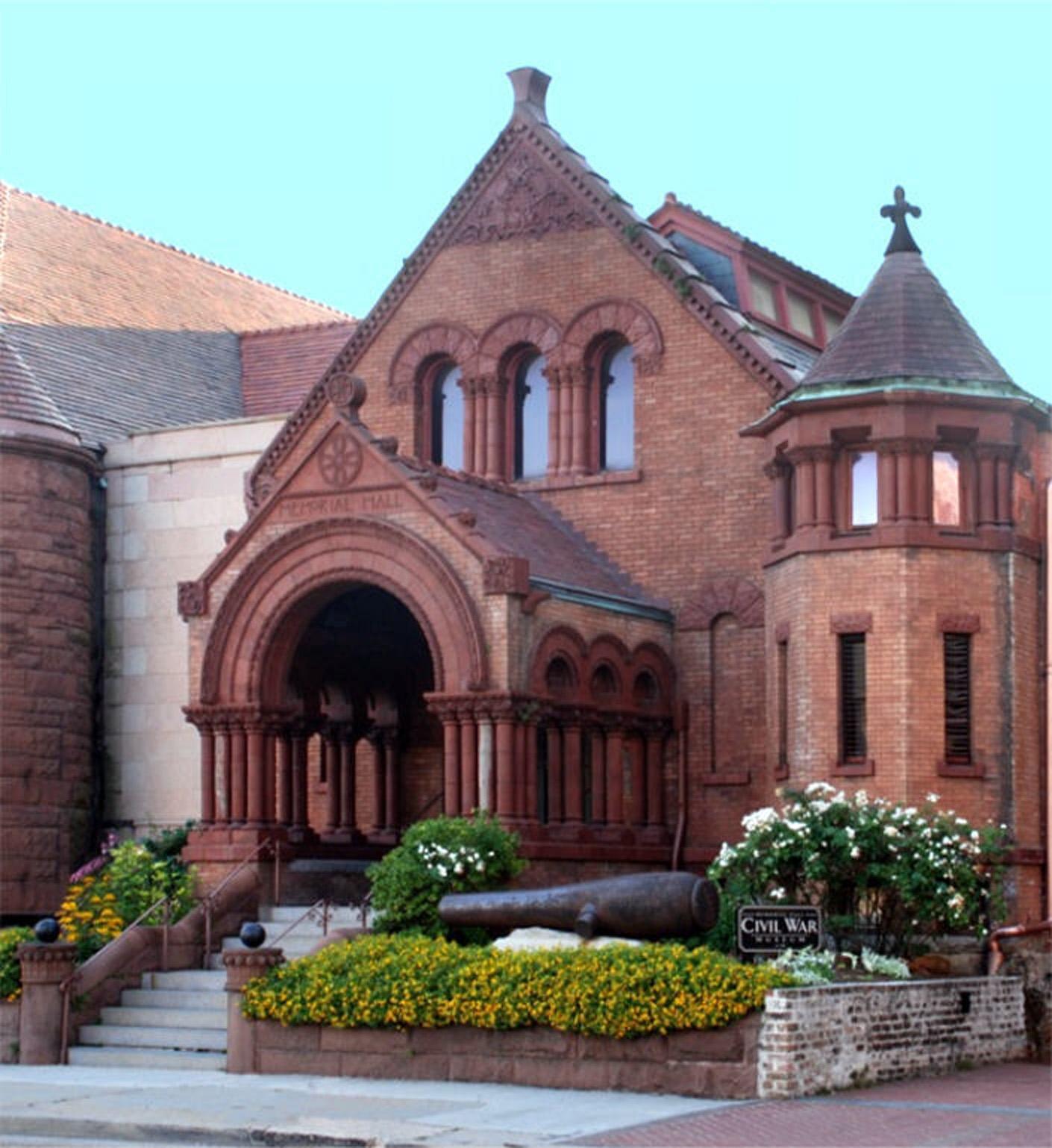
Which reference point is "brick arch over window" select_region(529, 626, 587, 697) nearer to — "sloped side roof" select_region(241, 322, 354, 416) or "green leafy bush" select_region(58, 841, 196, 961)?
"green leafy bush" select_region(58, 841, 196, 961)

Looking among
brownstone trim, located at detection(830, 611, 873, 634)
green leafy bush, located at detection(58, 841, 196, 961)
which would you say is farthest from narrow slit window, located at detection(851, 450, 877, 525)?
green leafy bush, located at detection(58, 841, 196, 961)

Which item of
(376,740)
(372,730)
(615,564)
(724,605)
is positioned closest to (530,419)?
(615,564)

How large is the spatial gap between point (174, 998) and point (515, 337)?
11.4 metres

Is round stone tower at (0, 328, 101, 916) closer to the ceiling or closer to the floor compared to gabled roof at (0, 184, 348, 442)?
closer to the floor

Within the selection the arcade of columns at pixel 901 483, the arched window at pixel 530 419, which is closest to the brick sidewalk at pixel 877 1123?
the arcade of columns at pixel 901 483

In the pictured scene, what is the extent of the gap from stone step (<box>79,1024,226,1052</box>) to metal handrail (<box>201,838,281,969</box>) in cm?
199

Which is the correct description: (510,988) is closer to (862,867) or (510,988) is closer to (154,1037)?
(154,1037)

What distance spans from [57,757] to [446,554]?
9.49 metres

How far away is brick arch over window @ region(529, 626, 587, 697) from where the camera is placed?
26.9 meters

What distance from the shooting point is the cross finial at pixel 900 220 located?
28891mm

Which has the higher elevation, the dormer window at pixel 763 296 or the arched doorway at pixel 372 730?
the dormer window at pixel 763 296

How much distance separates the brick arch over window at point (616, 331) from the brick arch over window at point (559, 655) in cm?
504

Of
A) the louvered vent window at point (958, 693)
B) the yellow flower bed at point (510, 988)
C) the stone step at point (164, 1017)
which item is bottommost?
the stone step at point (164, 1017)

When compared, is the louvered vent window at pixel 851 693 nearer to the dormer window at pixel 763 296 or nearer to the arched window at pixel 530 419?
the arched window at pixel 530 419
